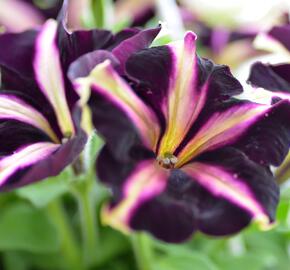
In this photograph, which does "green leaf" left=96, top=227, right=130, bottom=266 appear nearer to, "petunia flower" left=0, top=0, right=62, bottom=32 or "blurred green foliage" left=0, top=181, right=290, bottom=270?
"blurred green foliage" left=0, top=181, right=290, bottom=270

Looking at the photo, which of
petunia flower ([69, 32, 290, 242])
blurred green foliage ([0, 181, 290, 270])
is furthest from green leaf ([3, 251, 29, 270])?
petunia flower ([69, 32, 290, 242])

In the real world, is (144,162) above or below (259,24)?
above

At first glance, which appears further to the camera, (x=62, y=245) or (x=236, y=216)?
(x=62, y=245)

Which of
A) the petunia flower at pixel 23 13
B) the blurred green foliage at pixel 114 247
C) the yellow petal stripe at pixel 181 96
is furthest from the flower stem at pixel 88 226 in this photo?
the petunia flower at pixel 23 13

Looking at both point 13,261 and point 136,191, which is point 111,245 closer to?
point 13,261

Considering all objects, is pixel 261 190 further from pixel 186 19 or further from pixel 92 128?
pixel 186 19

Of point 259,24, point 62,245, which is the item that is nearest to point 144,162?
point 62,245
